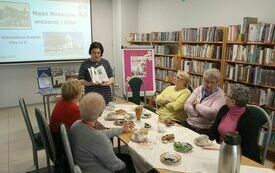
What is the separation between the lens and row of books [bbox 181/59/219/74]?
4.04 meters

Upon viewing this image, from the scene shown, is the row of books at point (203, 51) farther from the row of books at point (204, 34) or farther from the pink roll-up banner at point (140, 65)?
the pink roll-up banner at point (140, 65)

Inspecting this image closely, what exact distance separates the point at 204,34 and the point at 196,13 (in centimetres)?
75

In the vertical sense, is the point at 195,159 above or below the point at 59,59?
below

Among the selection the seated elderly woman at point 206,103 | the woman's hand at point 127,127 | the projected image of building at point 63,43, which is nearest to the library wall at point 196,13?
the seated elderly woman at point 206,103

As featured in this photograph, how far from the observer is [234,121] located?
214 cm

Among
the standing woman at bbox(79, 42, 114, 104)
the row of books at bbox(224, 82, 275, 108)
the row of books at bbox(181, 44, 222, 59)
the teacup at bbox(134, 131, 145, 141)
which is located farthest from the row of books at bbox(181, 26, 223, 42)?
the teacup at bbox(134, 131, 145, 141)

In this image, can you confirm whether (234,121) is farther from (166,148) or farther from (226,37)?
(226,37)

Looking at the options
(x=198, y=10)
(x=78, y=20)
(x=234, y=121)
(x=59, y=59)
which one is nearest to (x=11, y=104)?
(x=59, y=59)

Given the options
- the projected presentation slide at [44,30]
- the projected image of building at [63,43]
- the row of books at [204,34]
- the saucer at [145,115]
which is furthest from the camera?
the projected image of building at [63,43]

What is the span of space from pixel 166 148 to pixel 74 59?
4.60 metres

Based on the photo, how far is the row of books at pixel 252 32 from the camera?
10.1 feet

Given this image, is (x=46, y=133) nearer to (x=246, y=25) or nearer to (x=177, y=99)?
(x=177, y=99)

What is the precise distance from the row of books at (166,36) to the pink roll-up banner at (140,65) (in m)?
0.76

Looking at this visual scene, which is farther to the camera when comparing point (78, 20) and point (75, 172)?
point (78, 20)
